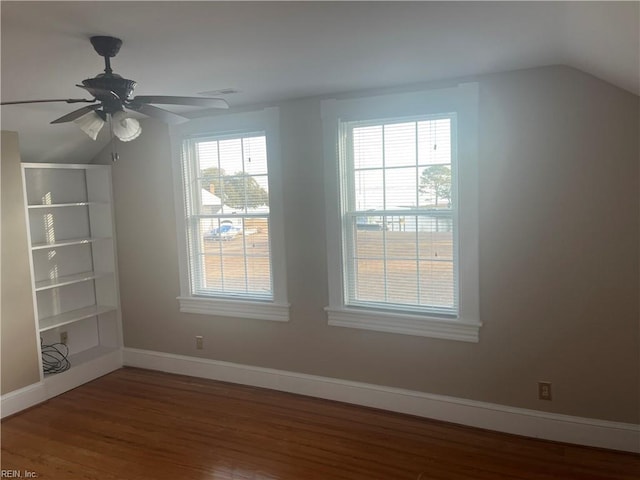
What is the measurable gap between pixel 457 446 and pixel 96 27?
3147 millimetres

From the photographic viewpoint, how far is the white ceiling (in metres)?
1.93

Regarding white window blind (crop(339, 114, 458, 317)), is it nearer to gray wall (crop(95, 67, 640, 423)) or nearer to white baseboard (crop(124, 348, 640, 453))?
gray wall (crop(95, 67, 640, 423))

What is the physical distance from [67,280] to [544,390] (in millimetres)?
4116

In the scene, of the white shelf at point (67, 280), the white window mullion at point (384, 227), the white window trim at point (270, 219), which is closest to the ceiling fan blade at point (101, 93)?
the white window trim at point (270, 219)

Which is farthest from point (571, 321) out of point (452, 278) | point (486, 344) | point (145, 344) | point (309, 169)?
point (145, 344)

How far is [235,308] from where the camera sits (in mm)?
4180

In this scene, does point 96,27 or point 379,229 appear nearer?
point 96,27

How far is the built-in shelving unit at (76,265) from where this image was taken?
4.28 metres

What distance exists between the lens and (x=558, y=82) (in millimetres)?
2889

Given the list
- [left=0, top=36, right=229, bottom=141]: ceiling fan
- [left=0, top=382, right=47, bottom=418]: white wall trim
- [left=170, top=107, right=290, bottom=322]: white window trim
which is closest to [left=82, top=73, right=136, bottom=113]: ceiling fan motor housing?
[left=0, top=36, right=229, bottom=141]: ceiling fan

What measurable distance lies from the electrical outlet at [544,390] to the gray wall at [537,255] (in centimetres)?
4

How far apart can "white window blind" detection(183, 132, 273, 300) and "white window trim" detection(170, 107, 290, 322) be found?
55mm

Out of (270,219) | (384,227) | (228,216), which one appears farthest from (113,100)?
(384,227)

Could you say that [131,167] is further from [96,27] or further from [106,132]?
[96,27]
